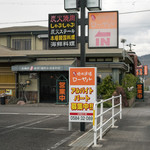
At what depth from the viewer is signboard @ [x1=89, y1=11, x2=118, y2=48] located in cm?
1119

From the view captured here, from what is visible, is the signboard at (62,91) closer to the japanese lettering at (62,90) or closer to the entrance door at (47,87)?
the japanese lettering at (62,90)

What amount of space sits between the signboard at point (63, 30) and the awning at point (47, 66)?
1230 cm

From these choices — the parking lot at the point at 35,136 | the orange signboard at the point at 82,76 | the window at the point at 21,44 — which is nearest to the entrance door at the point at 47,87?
the window at the point at 21,44

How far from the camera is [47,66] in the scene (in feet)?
80.6

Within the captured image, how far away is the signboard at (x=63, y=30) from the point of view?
11.6 metres

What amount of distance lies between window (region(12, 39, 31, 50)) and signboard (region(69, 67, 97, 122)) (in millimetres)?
23739

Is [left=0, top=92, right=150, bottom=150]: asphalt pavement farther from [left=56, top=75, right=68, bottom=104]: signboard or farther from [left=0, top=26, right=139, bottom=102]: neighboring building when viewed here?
[left=0, top=26, right=139, bottom=102]: neighboring building

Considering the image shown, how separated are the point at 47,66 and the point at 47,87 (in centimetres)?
350

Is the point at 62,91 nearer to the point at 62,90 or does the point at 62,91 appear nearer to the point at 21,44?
the point at 62,90

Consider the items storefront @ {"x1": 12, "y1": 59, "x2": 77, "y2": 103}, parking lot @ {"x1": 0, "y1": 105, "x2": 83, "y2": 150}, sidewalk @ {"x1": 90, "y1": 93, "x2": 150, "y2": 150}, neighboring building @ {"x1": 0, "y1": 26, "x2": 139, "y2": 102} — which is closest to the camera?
sidewalk @ {"x1": 90, "y1": 93, "x2": 150, "y2": 150}

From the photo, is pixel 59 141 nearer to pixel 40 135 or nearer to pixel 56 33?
pixel 40 135

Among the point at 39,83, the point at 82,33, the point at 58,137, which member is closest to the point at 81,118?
the point at 58,137

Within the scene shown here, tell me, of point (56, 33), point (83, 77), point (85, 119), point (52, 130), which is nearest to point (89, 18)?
point (56, 33)

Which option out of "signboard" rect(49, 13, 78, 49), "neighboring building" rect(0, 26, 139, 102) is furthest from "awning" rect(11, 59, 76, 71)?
"signboard" rect(49, 13, 78, 49)
